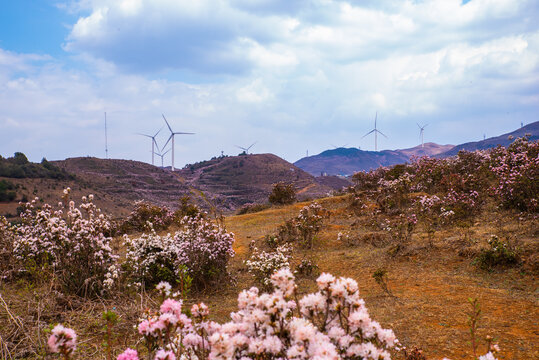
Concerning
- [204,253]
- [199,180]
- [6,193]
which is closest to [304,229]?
[204,253]

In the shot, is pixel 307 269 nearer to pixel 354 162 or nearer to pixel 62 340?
pixel 62 340

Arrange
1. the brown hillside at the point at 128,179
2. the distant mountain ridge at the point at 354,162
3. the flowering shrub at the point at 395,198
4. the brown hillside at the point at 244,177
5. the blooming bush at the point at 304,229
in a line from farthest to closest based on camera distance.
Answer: the distant mountain ridge at the point at 354,162 → the brown hillside at the point at 244,177 → the brown hillside at the point at 128,179 → the flowering shrub at the point at 395,198 → the blooming bush at the point at 304,229

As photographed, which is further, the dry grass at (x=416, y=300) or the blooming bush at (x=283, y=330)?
the dry grass at (x=416, y=300)

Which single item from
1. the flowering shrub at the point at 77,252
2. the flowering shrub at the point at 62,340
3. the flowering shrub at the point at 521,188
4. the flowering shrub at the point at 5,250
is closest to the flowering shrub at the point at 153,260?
the flowering shrub at the point at 77,252

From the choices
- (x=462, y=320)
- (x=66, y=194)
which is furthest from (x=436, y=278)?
(x=66, y=194)

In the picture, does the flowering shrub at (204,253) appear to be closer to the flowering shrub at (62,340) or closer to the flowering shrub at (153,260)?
the flowering shrub at (153,260)

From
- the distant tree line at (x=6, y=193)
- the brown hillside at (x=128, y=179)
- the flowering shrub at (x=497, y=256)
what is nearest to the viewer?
the flowering shrub at (x=497, y=256)

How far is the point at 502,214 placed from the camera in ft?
34.7

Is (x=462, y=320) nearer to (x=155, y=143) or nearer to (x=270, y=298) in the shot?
(x=270, y=298)

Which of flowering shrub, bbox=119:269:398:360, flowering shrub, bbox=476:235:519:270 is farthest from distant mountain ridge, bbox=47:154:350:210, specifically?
flowering shrub, bbox=119:269:398:360

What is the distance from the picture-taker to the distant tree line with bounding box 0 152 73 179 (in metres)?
41.2

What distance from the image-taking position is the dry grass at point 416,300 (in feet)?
14.2

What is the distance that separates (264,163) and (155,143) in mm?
32050

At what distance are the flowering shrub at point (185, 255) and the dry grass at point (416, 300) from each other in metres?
0.58
